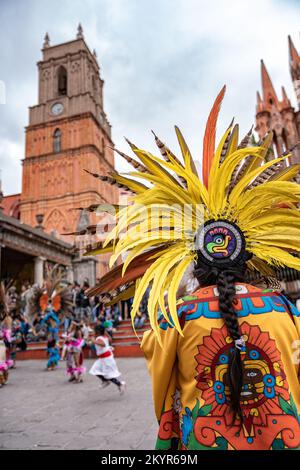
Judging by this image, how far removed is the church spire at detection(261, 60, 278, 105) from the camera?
104ft

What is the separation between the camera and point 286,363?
1.64 m

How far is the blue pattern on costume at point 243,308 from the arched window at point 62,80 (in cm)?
4724

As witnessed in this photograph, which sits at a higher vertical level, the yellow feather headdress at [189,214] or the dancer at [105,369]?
the yellow feather headdress at [189,214]

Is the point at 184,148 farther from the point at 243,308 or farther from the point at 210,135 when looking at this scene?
the point at 243,308

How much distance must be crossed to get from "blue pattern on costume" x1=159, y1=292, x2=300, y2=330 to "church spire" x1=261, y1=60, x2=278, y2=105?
34180 mm

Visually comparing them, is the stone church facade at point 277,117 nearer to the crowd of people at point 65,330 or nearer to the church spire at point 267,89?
the church spire at point 267,89

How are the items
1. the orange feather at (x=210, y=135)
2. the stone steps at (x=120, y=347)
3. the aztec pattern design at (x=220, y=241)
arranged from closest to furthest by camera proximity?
the aztec pattern design at (x=220, y=241)
the orange feather at (x=210, y=135)
the stone steps at (x=120, y=347)

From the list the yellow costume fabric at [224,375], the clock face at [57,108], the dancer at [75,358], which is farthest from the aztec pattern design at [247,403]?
the clock face at [57,108]

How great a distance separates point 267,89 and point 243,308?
35405 millimetres

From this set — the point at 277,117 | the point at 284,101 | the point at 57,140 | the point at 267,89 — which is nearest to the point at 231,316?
the point at 277,117

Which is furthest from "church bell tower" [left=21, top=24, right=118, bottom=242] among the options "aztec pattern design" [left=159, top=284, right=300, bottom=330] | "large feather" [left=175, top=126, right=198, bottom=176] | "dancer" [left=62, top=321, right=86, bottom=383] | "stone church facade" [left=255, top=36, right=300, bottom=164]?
"aztec pattern design" [left=159, top=284, right=300, bottom=330]

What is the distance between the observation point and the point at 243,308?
5.49ft

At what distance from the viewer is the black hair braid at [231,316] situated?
1.56 metres
